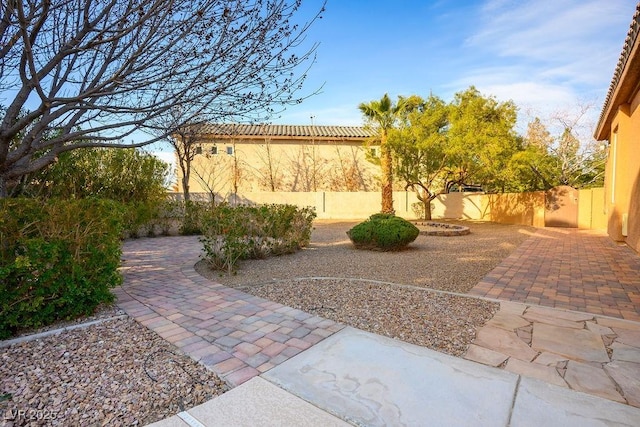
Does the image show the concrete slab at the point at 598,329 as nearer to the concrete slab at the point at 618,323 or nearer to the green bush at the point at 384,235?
the concrete slab at the point at 618,323

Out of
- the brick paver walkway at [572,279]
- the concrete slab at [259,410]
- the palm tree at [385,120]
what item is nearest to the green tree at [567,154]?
the palm tree at [385,120]

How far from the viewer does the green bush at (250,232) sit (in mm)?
5875

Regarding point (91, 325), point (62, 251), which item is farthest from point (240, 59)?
point (91, 325)

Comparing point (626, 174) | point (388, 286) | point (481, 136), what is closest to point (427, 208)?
point (481, 136)

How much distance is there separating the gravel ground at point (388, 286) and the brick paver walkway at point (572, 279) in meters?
0.39

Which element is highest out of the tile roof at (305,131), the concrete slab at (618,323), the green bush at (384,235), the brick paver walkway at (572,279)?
the tile roof at (305,131)

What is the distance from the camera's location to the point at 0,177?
3812 mm

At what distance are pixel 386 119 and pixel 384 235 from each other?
30.8ft

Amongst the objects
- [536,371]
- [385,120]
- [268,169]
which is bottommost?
[536,371]

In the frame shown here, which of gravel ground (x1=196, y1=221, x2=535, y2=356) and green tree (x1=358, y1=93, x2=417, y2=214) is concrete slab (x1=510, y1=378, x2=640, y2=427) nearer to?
gravel ground (x1=196, y1=221, x2=535, y2=356)

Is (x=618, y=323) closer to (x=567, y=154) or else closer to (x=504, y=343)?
(x=504, y=343)

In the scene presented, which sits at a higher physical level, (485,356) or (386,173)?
(386,173)

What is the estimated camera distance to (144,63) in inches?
150

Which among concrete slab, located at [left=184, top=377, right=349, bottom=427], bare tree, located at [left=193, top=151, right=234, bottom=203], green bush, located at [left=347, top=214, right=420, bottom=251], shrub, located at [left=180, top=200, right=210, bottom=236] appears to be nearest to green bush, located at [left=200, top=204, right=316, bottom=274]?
green bush, located at [left=347, top=214, right=420, bottom=251]
